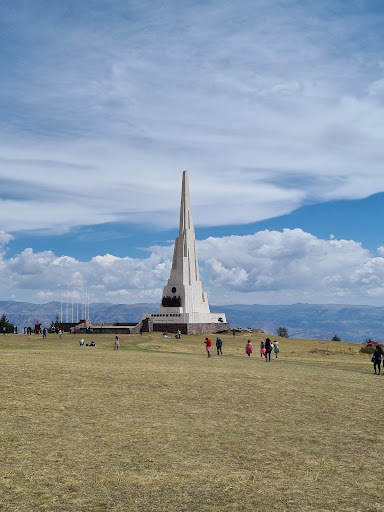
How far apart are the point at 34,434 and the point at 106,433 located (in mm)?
1558

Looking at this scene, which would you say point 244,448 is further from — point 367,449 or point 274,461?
point 367,449

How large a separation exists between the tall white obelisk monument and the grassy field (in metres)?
52.8

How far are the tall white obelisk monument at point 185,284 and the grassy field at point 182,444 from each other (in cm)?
5276

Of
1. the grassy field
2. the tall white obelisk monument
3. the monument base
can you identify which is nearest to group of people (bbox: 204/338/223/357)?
the grassy field

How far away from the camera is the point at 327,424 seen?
43.7 feet

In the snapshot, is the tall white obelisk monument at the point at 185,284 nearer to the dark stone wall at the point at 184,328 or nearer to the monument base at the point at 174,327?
the dark stone wall at the point at 184,328

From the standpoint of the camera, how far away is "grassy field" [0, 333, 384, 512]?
7.90 meters

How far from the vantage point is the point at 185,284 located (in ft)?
244

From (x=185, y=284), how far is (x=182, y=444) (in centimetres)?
6338

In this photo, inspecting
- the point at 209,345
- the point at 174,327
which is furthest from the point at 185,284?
the point at 209,345

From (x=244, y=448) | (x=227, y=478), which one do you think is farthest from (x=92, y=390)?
(x=227, y=478)

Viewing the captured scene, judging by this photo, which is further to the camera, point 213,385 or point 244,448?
point 213,385

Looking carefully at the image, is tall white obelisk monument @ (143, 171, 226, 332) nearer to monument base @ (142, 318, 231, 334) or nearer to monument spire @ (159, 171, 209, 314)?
monument spire @ (159, 171, 209, 314)


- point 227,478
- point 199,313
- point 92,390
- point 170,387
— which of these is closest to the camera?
point 227,478
